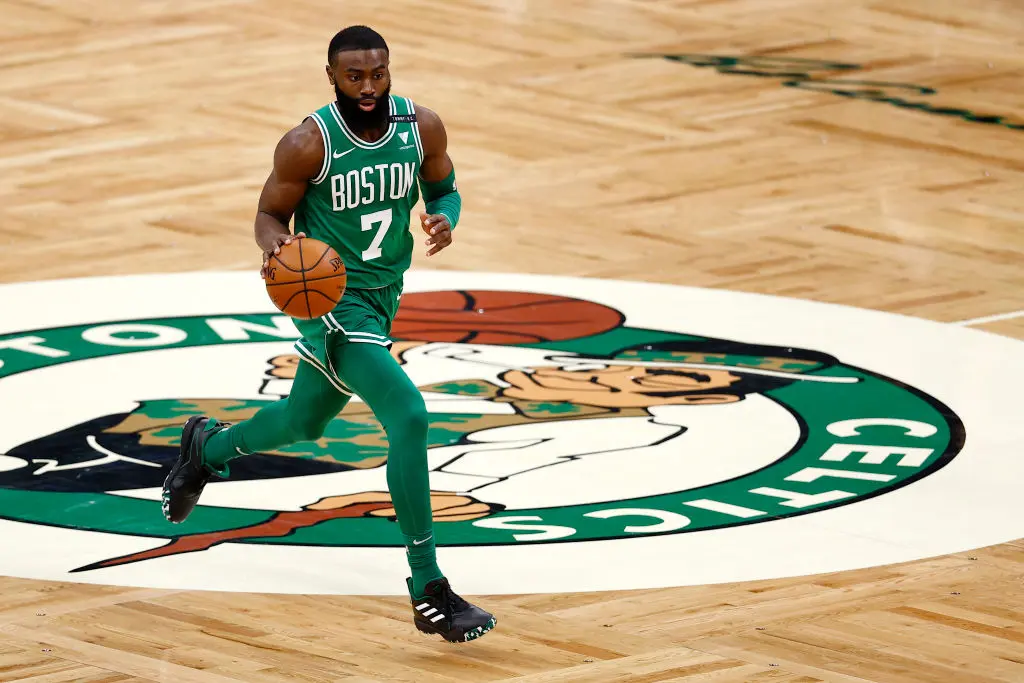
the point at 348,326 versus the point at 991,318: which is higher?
the point at 348,326

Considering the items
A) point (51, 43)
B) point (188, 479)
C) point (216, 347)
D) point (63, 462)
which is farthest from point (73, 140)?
point (188, 479)

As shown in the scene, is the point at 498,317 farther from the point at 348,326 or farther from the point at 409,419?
the point at 409,419

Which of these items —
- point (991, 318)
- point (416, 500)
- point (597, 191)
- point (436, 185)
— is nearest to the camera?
point (416, 500)

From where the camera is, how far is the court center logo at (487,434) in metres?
8.13

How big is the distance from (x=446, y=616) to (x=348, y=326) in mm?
963

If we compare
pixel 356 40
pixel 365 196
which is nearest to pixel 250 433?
pixel 365 196

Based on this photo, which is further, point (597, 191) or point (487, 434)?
point (597, 191)

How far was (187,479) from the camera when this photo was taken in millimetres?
7820

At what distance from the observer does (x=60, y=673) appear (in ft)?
→ 21.9

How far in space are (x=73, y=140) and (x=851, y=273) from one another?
5.65 m

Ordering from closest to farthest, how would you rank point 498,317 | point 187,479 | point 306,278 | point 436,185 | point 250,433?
1. point 306,278
2. point 436,185
3. point 250,433
4. point 187,479
5. point 498,317

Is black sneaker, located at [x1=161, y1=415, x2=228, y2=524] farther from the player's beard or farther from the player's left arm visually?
the player's beard

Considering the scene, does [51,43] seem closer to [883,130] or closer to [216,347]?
[883,130]

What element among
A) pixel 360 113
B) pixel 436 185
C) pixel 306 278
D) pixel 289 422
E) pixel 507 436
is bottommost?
pixel 507 436
